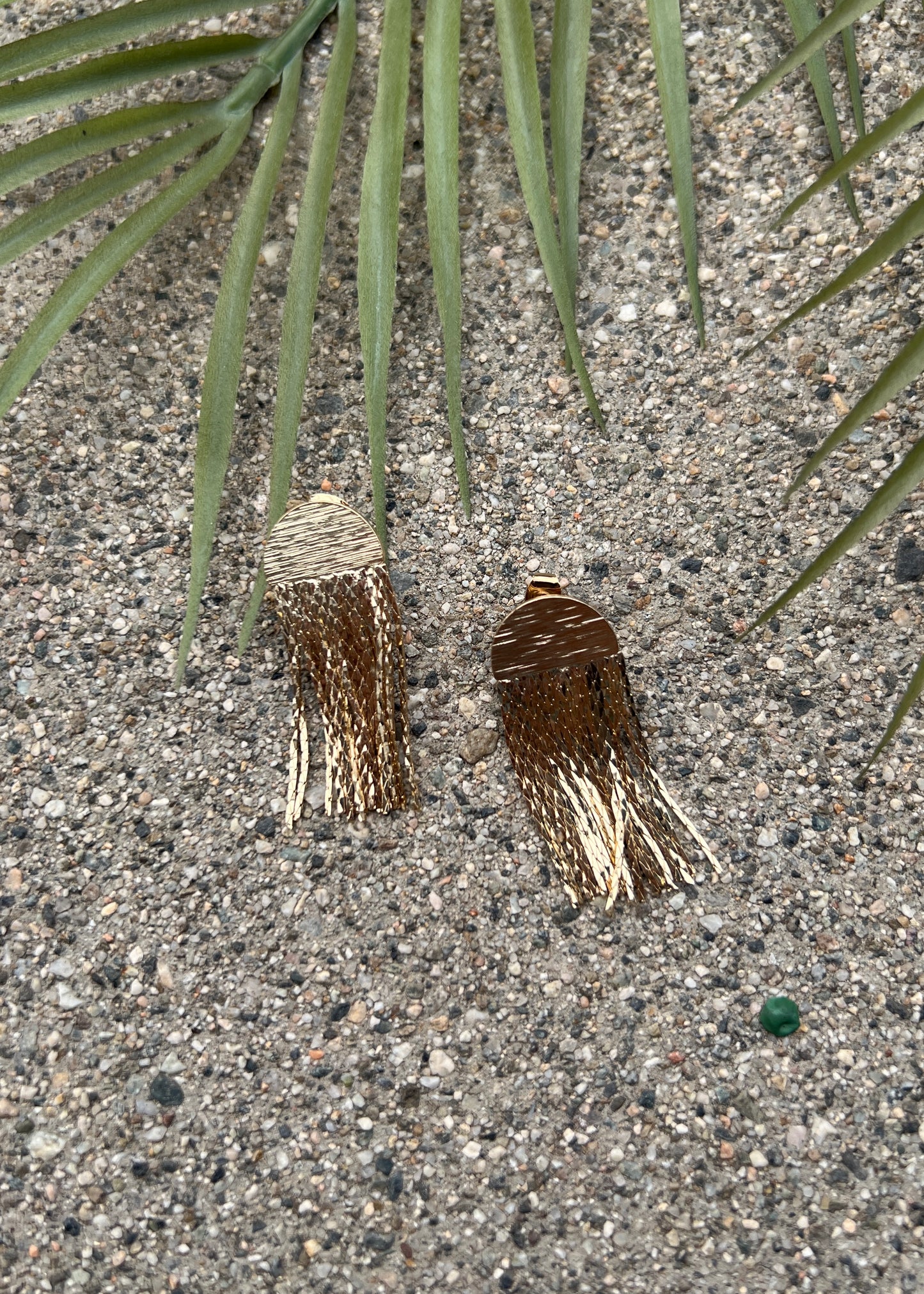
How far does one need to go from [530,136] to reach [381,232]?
0.16 m

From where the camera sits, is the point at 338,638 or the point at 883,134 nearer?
the point at 883,134

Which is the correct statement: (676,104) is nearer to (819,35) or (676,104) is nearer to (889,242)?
(819,35)

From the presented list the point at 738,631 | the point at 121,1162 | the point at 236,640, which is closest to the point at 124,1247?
the point at 121,1162

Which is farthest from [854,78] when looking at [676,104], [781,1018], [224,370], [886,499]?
[781,1018]

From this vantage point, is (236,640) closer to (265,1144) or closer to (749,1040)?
(265,1144)

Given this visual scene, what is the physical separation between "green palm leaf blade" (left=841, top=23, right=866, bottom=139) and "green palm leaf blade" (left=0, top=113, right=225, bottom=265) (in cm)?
57

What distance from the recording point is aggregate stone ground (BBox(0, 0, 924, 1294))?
77cm

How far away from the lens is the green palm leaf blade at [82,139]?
792mm

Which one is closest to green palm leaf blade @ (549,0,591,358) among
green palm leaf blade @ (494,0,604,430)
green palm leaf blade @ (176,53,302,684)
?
green palm leaf blade @ (494,0,604,430)

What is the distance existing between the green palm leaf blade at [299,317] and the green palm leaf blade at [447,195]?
0.30 ft

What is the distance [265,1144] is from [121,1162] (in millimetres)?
123

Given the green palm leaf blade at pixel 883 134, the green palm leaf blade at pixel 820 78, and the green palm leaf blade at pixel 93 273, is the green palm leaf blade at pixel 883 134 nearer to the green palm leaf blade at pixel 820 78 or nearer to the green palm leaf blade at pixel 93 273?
the green palm leaf blade at pixel 820 78

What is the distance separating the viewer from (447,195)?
31.8 inches

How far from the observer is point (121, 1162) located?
0.79 m
